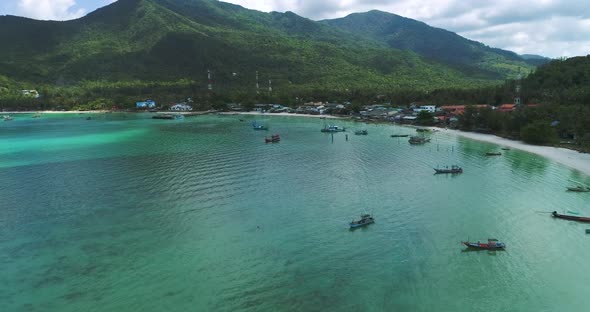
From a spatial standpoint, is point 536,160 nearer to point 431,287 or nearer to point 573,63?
point 431,287

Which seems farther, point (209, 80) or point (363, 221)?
point (209, 80)

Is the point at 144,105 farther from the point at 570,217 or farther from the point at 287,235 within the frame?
the point at 570,217

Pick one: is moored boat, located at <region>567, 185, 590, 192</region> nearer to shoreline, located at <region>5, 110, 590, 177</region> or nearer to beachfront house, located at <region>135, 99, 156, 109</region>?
shoreline, located at <region>5, 110, 590, 177</region>

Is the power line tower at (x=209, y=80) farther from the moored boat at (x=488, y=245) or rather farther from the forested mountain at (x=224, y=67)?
the moored boat at (x=488, y=245)

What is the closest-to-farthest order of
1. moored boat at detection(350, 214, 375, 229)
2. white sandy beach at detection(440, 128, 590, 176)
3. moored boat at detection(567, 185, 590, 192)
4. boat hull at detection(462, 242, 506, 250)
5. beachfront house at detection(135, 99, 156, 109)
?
boat hull at detection(462, 242, 506, 250)
moored boat at detection(350, 214, 375, 229)
moored boat at detection(567, 185, 590, 192)
white sandy beach at detection(440, 128, 590, 176)
beachfront house at detection(135, 99, 156, 109)

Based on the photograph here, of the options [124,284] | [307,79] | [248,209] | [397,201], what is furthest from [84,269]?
[307,79]

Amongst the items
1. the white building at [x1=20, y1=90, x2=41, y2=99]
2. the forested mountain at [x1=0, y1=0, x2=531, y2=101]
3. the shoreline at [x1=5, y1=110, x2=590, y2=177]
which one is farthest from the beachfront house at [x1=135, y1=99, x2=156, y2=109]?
the shoreline at [x1=5, y1=110, x2=590, y2=177]

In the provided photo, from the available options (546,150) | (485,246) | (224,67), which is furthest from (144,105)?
(485,246)
